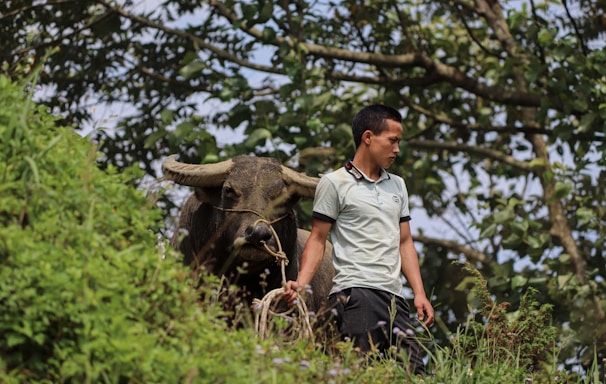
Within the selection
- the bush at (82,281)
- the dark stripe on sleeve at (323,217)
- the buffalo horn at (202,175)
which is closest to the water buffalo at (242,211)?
the buffalo horn at (202,175)

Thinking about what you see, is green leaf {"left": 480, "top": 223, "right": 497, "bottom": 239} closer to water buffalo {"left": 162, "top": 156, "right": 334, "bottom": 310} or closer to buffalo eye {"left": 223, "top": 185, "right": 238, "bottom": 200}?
water buffalo {"left": 162, "top": 156, "right": 334, "bottom": 310}

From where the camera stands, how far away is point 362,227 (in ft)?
19.0

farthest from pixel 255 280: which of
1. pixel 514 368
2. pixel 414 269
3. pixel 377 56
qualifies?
pixel 377 56

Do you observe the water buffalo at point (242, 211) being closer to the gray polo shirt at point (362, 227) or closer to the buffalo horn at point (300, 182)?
the buffalo horn at point (300, 182)

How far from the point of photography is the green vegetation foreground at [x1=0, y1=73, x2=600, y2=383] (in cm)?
359

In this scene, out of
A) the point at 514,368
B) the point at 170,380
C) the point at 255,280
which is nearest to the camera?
the point at 170,380

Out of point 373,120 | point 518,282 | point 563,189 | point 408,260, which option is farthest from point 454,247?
point 373,120

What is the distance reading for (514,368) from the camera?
534 cm

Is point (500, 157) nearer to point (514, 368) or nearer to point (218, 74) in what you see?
point (218, 74)

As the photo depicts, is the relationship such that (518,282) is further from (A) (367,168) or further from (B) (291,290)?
(B) (291,290)

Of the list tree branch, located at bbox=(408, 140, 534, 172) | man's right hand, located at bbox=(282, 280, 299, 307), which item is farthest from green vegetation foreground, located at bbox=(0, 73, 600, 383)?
tree branch, located at bbox=(408, 140, 534, 172)

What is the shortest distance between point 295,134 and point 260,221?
4374 millimetres

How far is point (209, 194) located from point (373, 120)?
1537mm

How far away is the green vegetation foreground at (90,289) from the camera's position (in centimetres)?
359
